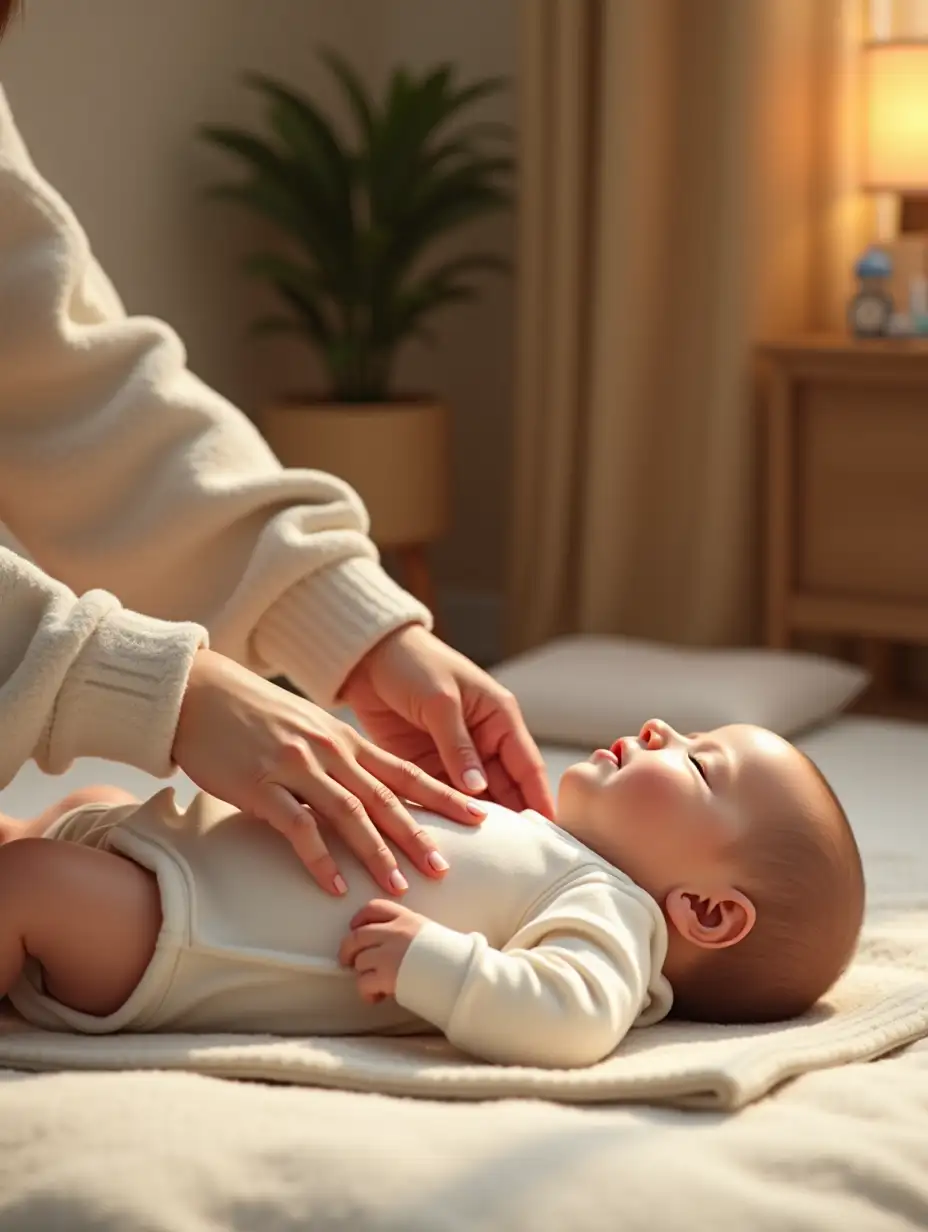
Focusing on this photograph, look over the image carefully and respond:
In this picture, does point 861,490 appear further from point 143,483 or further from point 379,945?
point 379,945

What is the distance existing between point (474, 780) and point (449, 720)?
0.05m

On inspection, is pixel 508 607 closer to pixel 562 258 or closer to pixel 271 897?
pixel 562 258

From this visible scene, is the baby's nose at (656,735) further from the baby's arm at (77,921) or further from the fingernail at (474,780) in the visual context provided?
the baby's arm at (77,921)

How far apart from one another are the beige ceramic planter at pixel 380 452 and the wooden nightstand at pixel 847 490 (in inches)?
28.7

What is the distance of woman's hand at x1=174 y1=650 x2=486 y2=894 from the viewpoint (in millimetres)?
1289

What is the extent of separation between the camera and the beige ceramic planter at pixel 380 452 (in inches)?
148

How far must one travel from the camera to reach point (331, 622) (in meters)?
1.65

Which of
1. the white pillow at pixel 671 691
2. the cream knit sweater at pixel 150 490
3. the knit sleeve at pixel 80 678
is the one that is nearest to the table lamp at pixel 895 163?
the white pillow at pixel 671 691

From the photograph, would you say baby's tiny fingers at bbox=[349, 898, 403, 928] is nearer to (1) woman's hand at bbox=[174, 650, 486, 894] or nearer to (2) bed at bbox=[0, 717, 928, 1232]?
(1) woman's hand at bbox=[174, 650, 486, 894]

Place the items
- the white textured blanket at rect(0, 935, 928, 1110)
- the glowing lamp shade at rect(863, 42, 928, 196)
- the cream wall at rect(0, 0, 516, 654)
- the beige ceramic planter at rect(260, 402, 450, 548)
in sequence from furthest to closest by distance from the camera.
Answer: the beige ceramic planter at rect(260, 402, 450, 548), the cream wall at rect(0, 0, 516, 654), the glowing lamp shade at rect(863, 42, 928, 196), the white textured blanket at rect(0, 935, 928, 1110)

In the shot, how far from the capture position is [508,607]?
4.14m

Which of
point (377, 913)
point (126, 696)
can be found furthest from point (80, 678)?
point (377, 913)

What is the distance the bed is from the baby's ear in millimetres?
174

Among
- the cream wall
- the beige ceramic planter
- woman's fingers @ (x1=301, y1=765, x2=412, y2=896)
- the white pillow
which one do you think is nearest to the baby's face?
woman's fingers @ (x1=301, y1=765, x2=412, y2=896)
